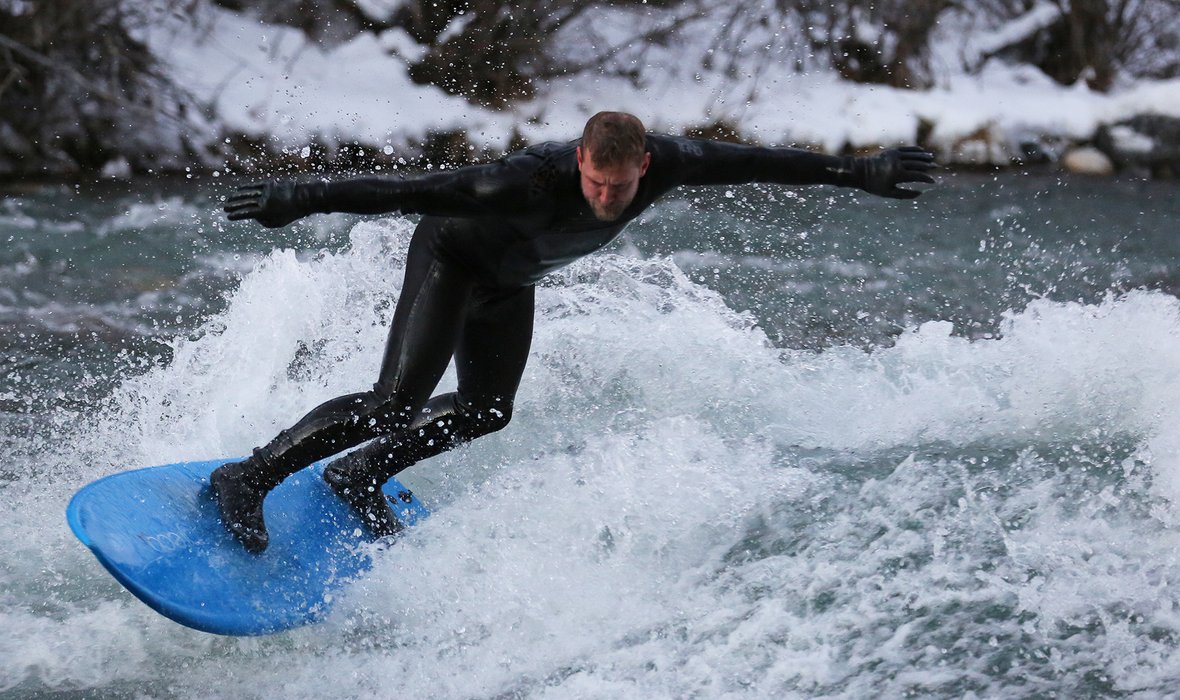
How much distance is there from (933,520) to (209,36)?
8871 millimetres

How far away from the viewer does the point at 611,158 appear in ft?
11.0

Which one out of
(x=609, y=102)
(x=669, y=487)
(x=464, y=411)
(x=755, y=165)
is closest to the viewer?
(x=755, y=165)

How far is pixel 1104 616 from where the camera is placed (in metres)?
3.95

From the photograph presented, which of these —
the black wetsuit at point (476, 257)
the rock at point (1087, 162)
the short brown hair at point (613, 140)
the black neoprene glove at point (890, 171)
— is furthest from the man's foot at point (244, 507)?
the rock at point (1087, 162)

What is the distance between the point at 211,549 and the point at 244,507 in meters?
0.16

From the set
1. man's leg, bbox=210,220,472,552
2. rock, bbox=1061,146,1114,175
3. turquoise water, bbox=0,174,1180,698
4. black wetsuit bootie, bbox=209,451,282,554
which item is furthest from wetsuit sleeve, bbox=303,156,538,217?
rock, bbox=1061,146,1114,175

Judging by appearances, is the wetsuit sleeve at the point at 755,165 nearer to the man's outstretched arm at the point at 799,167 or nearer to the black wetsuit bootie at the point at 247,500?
the man's outstretched arm at the point at 799,167

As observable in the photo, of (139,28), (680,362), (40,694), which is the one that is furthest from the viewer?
(139,28)

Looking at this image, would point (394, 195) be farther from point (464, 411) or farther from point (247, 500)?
point (247, 500)

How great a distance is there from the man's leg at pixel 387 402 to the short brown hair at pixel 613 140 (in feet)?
2.25

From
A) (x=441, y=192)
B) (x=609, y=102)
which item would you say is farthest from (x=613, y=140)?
(x=609, y=102)

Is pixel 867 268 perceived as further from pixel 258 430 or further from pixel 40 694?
pixel 40 694

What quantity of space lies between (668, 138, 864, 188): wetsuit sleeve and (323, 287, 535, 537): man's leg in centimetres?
71

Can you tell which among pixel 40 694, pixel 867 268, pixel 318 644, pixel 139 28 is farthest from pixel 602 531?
pixel 139 28
